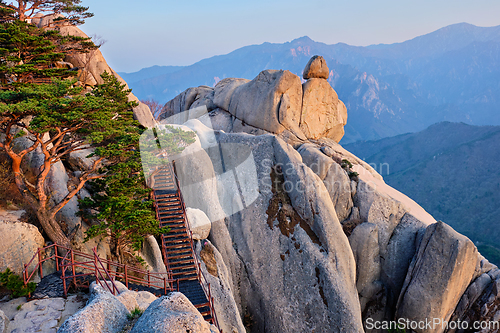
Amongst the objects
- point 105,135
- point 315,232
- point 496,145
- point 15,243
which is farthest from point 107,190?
point 496,145

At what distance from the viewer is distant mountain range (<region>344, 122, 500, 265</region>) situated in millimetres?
93562

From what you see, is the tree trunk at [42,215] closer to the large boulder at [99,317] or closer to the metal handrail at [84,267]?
the metal handrail at [84,267]

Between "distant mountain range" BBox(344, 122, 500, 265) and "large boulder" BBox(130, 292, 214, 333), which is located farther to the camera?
"distant mountain range" BBox(344, 122, 500, 265)

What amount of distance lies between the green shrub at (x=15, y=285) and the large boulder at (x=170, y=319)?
5.29 m

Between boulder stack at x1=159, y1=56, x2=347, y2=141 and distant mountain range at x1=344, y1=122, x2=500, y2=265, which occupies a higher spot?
boulder stack at x1=159, y1=56, x2=347, y2=141

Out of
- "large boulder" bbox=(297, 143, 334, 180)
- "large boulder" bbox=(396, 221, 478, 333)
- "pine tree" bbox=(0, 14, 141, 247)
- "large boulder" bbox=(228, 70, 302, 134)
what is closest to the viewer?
"pine tree" bbox=(0, 14, 141, 247)

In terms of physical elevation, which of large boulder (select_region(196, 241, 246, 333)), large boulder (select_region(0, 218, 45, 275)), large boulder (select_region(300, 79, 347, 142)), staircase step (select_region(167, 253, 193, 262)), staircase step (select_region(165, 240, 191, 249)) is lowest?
large boulder (select_region(196, 241, 246, 333))

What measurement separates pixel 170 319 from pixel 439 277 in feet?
62.7

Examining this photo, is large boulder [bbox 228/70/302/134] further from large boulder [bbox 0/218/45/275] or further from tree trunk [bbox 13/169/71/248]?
large boulder [bbox 0/218/45/275]

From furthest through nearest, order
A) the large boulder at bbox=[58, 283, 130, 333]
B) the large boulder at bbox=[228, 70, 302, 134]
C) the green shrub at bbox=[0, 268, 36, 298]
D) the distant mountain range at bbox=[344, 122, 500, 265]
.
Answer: the distant mountain range at bbox=[344, 122, 500, 265], the large boulder at bbox=[228, 70, 302, 134], the green shrub at bbox=[0, 268, 36, 298], the large boulder at bbox=[58, 283, 130, 333]

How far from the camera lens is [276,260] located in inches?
761

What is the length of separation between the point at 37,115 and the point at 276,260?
1373 cm
